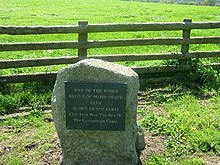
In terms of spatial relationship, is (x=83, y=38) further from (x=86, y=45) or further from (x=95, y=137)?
(x=95, y=137)

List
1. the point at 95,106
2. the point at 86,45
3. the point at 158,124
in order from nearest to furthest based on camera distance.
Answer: the point at 95,106 < the point at 158,124 < the point at 86,45

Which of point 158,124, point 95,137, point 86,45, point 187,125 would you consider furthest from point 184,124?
point 86,45

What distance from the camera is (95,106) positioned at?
5270mm

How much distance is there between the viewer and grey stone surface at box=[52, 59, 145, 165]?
204 inches

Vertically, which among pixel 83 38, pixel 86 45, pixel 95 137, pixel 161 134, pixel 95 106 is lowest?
pixel 161 134

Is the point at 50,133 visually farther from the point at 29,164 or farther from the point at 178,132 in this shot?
the point at 178,132

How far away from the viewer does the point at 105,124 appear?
5.27m

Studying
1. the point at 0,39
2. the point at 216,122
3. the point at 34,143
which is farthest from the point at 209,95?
the point at 0,39

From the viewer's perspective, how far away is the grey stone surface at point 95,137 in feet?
17.0

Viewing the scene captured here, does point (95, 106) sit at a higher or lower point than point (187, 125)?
higher

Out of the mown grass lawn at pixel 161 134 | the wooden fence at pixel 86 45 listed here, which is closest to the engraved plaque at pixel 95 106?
the mown grass lawn at pixel 161 134

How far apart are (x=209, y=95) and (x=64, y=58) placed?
10.8 feet

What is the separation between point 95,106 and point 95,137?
43cm

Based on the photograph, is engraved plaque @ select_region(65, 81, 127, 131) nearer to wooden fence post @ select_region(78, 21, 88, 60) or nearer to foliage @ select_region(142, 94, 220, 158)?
foliage @ select_region(142, 94, 220, 158)
